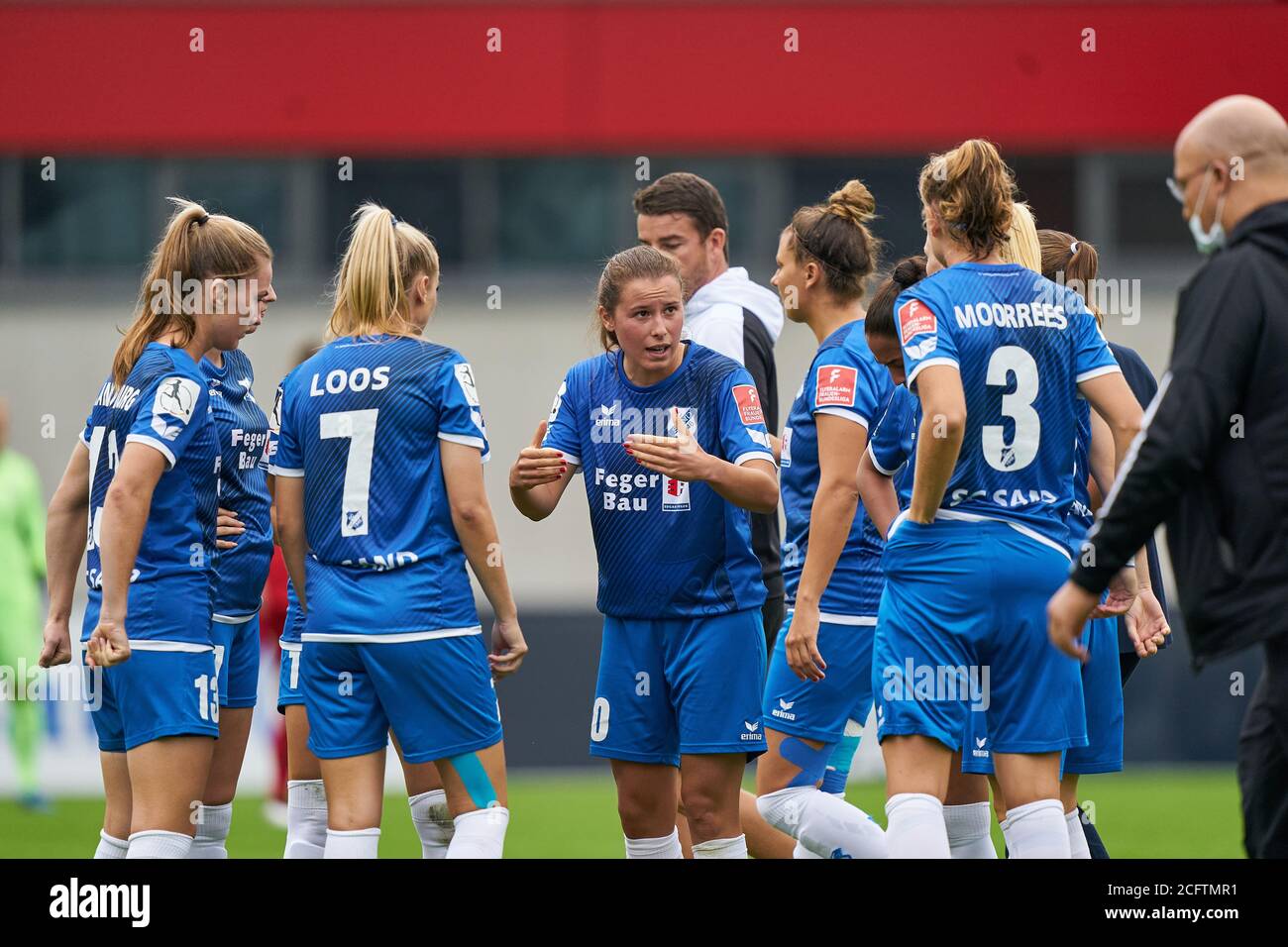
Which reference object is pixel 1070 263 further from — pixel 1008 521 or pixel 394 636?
pixel 394 636

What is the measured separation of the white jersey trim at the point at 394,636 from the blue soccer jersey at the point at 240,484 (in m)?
0.67

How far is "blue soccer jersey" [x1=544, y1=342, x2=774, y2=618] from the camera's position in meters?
4.87

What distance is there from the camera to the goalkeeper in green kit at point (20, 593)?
10.8 meters

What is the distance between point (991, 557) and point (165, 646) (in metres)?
2.45

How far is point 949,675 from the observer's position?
425 centimetres

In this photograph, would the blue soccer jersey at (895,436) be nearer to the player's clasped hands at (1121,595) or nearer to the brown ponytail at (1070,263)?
the player's clasped hands at (1121,595)

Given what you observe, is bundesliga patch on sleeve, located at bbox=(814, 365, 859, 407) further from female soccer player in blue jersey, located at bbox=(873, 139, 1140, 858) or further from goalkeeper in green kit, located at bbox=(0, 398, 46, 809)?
goalkeeper in green kit, located at bbox=(0, 398, 46, 809)

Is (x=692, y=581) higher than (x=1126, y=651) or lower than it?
higher

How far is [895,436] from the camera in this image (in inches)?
197

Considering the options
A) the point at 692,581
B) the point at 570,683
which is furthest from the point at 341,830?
the point at 570,683

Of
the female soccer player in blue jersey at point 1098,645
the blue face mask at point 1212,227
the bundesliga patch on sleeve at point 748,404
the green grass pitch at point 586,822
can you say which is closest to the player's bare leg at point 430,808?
the bundesliga patch on sleeve at point 748,404

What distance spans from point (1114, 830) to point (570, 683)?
18.0 feet

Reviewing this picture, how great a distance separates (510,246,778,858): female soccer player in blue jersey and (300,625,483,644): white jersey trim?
0.54 m
